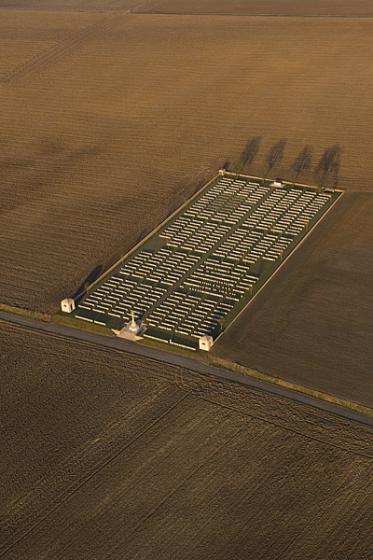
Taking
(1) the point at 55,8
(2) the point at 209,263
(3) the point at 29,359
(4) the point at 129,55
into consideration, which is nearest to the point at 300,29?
(4) the point at 129,55

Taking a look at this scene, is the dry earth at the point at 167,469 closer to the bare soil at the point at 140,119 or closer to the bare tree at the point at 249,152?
the bare soil at the point at 140,119

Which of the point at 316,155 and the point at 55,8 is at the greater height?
the point at 55,8

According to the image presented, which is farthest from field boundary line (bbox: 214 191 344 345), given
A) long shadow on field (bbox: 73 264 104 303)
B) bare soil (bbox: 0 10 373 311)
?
long shadow on field (bbox: 73 264 104 303)

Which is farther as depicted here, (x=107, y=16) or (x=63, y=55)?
(x=107, y=16)

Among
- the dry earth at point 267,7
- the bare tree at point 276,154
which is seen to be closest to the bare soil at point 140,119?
the bare tree at point 276,154

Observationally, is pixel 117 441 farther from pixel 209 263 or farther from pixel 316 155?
pixel 316 155

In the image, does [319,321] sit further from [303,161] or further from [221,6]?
[221,6]

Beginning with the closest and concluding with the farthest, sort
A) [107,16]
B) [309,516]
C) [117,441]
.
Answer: [309,516]
[117,441]
[107,16]
